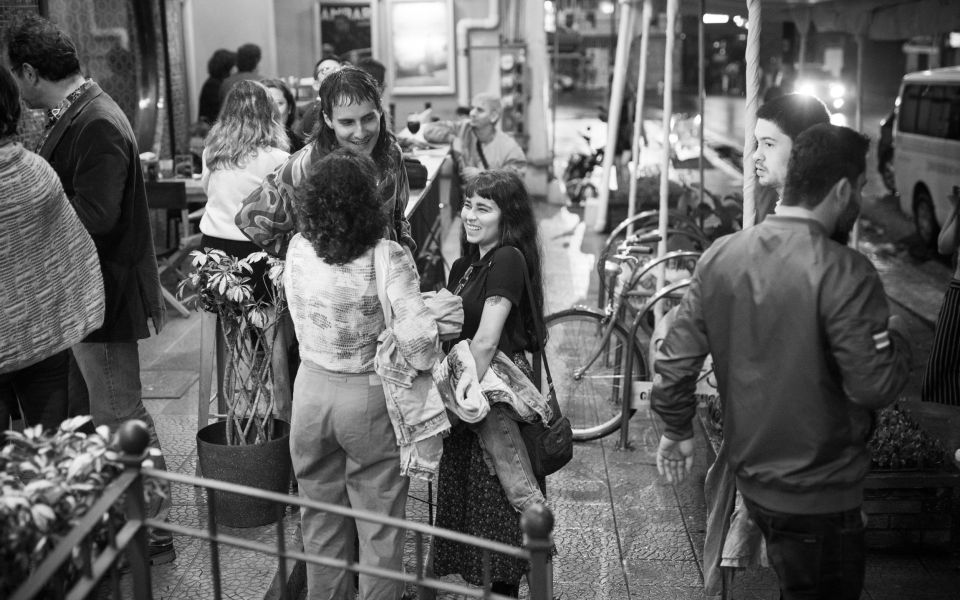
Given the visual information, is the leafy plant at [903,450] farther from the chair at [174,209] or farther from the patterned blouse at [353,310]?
the chair at [174,209]

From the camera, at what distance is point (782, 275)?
2.96 metres

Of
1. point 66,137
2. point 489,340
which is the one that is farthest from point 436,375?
point 66,137

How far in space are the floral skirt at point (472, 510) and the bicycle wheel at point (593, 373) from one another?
2.29 metres

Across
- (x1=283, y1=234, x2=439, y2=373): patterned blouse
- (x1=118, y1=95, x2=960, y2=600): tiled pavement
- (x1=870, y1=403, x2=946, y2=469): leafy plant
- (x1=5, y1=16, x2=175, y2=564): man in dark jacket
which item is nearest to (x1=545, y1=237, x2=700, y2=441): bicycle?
(x1=118, y1=95, x2=960, y2=600): tiled pavement

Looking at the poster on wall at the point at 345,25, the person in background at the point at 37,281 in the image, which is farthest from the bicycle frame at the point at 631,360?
the poster on wall at the point at 345,25

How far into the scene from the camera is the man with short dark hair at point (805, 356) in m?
2.90

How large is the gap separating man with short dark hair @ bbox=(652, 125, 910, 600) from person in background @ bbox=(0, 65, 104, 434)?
2.26m

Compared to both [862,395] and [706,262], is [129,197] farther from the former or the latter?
[862,395]

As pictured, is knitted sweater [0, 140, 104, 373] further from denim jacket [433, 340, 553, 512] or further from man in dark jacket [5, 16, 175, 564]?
denim jacket [433, 340, 553, 512]

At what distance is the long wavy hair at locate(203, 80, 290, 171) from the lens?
486 centimetres

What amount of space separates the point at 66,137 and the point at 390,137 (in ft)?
4.29

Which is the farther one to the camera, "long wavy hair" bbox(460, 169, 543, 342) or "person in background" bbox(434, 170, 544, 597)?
"long wavy hair" bbox(460, 169, 543, 342)

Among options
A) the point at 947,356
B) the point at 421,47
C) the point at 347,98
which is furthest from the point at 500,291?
the point at 421,47

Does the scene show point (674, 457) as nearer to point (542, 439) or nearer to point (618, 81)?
point (542, 439)
